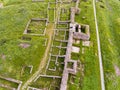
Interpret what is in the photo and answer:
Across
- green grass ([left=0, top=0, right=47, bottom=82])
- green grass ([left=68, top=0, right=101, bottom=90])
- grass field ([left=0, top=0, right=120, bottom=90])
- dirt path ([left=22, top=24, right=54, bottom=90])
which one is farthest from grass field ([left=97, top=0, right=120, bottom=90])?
green grass ([left=0, top=0, right=47, bottom=82])

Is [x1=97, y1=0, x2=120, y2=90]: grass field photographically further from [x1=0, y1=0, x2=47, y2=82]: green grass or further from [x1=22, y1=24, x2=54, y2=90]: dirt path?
[x1=0, y1=0, x2=47, y2=82]: green grass

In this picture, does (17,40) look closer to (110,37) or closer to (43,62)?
(43,62)

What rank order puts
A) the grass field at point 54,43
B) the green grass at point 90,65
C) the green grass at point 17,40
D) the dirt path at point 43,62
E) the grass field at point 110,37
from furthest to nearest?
the grass field at point 110,37
the green grass at point 17,40
the grass field at point 54,43
the dirt path at point 43,62
the green grass at point 90,65

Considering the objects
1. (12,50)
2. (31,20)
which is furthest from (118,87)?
(31,20)

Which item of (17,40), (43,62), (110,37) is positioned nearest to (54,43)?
(43,62)

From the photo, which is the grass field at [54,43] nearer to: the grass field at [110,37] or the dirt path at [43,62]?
the grass field at [110,37]

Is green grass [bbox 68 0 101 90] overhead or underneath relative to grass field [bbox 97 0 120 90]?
overhead

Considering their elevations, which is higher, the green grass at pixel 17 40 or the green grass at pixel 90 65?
the green grass at pixel 90 65

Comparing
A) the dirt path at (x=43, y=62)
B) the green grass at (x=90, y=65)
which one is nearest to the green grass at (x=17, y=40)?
the dirt path at (x=43, y=62)

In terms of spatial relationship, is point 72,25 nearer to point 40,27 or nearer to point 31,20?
point 40,27
